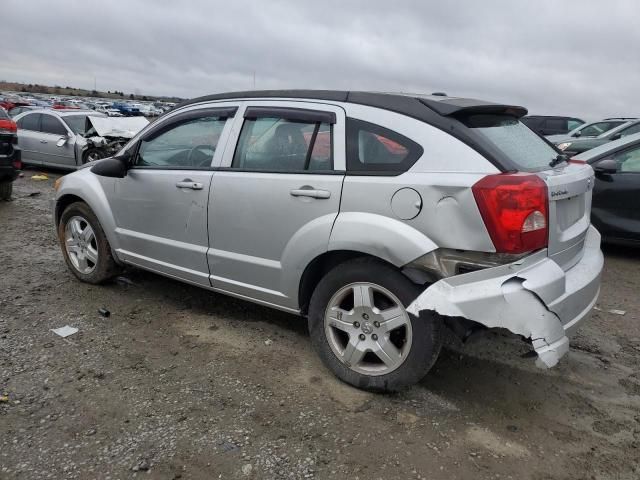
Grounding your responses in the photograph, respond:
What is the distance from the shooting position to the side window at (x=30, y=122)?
1321 centimetres

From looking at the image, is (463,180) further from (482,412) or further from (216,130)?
(216,130)

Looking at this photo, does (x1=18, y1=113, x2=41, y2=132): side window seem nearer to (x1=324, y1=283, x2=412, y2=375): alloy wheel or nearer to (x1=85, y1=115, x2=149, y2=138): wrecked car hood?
(x1=85, y1=115, x2=149, y2=138): wrecked car hood

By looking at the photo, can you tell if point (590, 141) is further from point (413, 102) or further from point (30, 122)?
point (30, 122)

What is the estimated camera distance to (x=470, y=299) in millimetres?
2648

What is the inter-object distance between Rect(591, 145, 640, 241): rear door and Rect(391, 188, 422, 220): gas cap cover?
4.28 meters

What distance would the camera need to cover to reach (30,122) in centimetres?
1328

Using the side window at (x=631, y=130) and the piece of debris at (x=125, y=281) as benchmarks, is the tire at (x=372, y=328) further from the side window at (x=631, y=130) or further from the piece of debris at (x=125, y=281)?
the side window at (x=631, y=130)

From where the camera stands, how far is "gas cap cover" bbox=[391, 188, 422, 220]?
2.80 m

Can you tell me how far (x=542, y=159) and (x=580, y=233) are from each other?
499 millimetres

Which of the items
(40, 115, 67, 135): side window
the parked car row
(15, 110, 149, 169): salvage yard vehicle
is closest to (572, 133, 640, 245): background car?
(15, 110, 149, 169): salvage yard vehicle

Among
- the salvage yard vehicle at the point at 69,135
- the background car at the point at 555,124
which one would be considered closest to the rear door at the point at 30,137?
the salvage yard vehicle at the point at 69,135

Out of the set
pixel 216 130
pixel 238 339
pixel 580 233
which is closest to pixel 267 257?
pixel 238 339

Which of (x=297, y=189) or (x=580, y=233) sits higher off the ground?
(x=297, y=189)

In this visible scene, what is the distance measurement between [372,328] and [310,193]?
868 mm
